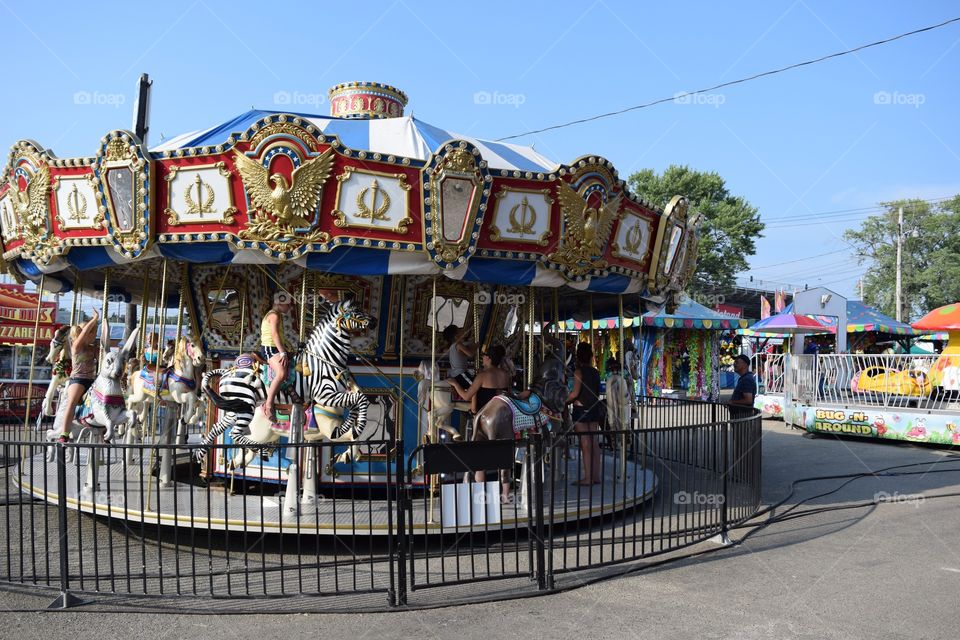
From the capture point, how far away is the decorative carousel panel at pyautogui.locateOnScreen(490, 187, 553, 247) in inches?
278

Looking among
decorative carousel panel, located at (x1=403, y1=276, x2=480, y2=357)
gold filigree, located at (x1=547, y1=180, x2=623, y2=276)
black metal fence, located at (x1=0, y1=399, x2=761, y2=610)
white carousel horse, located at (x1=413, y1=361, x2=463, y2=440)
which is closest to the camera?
black metal fence, located at (x1=0, y1=399, x2=761, y2=610)

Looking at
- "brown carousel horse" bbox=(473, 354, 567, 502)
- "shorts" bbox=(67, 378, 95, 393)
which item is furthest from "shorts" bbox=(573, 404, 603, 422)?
"shorts" bbox=(67, 378, 95, 393)

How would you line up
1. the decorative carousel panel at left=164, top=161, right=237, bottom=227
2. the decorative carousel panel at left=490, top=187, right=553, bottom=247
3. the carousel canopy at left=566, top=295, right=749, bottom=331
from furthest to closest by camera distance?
1. the carousel canopy at left=566, top=295, right=749, bottom=331
2. the decorative carousel panel at left=490, top=187, right=553, bottom=247
3. the decorative carousel panel at left=164, top=161, right=237, bottom=227

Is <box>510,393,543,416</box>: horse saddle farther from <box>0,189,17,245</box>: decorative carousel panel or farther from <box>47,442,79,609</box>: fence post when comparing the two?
<box>0,189,17,245</box>: decorative carousel panel

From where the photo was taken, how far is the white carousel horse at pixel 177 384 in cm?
814

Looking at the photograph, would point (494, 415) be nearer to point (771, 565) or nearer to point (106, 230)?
point (771, 565)

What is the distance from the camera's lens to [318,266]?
6.90m

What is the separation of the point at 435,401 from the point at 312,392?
1.40 meters

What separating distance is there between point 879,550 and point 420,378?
475 centimetres

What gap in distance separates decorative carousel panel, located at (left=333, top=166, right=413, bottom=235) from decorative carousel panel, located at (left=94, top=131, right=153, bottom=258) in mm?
1889

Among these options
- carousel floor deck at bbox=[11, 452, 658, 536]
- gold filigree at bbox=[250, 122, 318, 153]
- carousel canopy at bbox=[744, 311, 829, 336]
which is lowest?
carousel floor deck at bbox=[11, 452, 658, 536]

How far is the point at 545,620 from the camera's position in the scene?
15.6 ft

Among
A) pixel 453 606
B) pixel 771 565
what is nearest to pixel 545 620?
pixel 453 606

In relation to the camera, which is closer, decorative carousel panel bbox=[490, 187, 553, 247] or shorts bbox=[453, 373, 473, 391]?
decorative carousel panel bbox=[490, 187, 553, 247]
